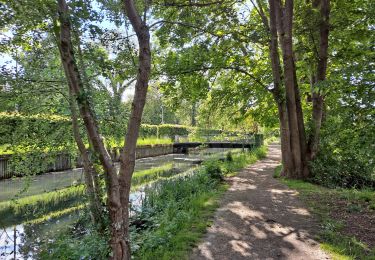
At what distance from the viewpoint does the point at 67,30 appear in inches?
117

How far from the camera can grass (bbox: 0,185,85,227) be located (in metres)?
7.90

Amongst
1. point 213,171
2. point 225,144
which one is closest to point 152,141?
point 225,144

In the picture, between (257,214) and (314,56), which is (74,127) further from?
(314,56)

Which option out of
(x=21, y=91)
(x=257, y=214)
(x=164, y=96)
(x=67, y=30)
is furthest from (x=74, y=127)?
(x=164, y=96)

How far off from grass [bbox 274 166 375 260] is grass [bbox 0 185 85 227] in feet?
16.5

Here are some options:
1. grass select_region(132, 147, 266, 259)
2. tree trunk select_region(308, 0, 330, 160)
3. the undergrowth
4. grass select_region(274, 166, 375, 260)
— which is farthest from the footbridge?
the undergrowth

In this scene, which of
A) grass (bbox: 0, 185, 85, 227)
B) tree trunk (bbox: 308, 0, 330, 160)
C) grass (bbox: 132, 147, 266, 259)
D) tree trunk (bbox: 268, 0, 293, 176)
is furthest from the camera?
tree trunk (bbox: 268, 0, 293, 176)

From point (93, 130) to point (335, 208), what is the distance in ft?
18.1

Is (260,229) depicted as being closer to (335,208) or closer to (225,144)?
(335,208)

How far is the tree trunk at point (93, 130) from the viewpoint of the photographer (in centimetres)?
295

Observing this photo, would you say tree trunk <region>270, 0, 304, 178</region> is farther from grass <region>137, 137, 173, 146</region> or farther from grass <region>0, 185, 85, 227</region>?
grass <region>137, 137, 173, 146</region>

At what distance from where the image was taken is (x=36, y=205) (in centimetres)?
919

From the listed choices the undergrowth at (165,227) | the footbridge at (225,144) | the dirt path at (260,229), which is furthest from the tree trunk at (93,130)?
the footbridge at (225,144)

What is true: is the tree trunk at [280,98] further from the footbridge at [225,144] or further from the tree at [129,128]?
the footbridge at [225,144]
